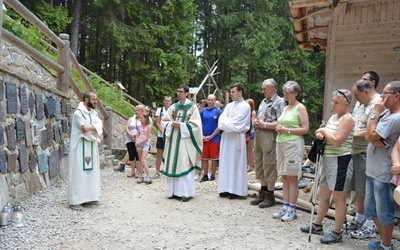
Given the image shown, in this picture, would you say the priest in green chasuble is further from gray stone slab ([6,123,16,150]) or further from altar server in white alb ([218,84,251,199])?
gray stone slab ([6,123,16,150])

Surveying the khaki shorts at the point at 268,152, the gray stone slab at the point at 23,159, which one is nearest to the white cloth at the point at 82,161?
the gray stone slab at the point at 23,159

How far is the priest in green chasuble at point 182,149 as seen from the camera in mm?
6070

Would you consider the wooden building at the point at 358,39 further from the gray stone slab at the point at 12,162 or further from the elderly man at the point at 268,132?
the gray stone slab at the point at 12,162

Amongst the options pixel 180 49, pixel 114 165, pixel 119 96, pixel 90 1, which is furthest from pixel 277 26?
pixel 114 165

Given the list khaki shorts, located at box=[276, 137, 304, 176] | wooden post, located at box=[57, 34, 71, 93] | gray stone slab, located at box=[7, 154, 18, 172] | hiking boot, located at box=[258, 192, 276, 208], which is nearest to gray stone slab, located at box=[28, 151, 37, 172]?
gray stone slab, located at box=[7, 154, 18, 172]

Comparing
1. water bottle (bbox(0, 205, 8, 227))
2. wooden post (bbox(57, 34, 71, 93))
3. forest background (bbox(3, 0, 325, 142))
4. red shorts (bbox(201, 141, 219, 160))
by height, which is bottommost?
water bottle (bbox(0, 205, 8, 227))

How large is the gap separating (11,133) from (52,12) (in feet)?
36.9

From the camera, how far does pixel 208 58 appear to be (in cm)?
2598

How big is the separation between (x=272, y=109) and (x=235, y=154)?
1.05 metres

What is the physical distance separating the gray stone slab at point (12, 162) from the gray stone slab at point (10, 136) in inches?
4.2

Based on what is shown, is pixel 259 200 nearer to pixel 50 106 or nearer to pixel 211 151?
pixel 211 151

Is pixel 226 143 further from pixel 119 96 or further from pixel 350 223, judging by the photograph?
pixel 119 96

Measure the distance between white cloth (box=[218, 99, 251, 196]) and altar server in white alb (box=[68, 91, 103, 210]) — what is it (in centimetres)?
198

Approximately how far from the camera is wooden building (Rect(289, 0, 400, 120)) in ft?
18.5
